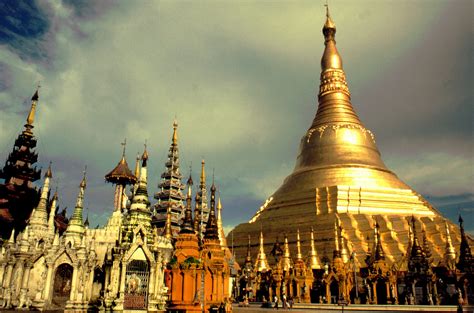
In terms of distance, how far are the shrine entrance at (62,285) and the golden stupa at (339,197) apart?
82.8 feet

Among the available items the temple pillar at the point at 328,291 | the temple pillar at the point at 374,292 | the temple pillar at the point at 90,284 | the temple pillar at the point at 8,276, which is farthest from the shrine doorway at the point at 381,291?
the temple pillar at the point at 8,276

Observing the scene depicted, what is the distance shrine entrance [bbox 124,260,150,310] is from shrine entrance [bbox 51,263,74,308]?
12.7 ft

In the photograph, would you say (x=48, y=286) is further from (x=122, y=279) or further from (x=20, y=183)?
(x=20, y=183)

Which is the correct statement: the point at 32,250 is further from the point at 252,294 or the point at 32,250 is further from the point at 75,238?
the point at 252,294

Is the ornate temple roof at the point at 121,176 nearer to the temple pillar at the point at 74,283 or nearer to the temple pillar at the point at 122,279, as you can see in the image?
the temple pillar at the point at 74,283

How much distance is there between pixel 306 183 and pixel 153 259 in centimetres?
3212

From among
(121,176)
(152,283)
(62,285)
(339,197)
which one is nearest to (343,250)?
(339,197)

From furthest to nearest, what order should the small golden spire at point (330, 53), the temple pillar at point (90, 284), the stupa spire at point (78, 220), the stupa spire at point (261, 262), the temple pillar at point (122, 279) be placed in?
1. the small golden spire at point (330, 53)
2. the stupa spire at point (261, 262)
3. the stupa spire at point (78, 220)
4. the temple pillar at point (90, 284)
5. the temple pillar at point (122, 279)

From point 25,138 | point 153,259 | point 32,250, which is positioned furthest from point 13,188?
point 153,259

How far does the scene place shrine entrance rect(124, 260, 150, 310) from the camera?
17641 millimetres

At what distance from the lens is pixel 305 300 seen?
32031mm

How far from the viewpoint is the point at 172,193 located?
4822cm

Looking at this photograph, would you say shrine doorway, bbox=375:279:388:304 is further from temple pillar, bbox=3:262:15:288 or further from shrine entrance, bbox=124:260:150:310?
temple pillar, bbox=3:262:15:288

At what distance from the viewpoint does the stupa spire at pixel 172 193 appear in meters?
46.2
